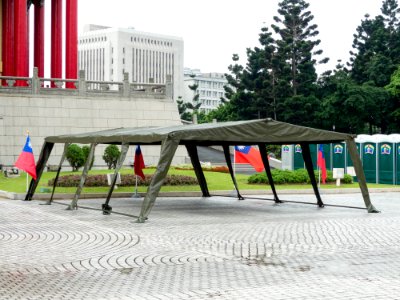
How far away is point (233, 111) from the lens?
72.2 meters

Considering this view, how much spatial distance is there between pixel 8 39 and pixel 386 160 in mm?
29451

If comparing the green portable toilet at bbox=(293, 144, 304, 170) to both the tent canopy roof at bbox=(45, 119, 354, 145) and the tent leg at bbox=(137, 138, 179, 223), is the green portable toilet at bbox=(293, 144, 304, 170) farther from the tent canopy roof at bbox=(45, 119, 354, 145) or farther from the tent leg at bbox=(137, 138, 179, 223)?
the tent leg at bbox=(137, 138, 179, 223)

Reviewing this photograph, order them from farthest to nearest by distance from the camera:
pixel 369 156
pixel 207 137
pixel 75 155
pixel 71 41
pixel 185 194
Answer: pixel 71 41
pixel 369 156
pixel 75 155
pixel 185 194
pixel 207 137

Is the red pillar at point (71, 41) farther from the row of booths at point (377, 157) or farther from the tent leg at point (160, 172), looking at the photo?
the tent leg at point (160, 172)

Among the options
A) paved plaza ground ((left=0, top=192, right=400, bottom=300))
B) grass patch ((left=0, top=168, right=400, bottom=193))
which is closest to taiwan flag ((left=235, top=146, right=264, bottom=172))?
grass patch ((left=0, top=168, right=400, bottom=193))

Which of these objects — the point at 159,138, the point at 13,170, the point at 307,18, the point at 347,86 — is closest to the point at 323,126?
the point at 347,86

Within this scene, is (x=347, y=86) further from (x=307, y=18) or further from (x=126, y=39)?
(x=126, y=39)

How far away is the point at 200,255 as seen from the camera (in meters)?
10.4

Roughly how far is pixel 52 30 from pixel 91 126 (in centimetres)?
1215

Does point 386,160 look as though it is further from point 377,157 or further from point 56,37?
point 56,37

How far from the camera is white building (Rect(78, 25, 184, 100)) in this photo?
574 ft

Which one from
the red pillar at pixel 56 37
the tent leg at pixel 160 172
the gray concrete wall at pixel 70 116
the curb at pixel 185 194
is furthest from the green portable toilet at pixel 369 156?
the red pillar at pixel 56 37

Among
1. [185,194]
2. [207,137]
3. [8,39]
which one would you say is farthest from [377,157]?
[8,39]

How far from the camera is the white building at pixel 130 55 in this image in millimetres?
174875
